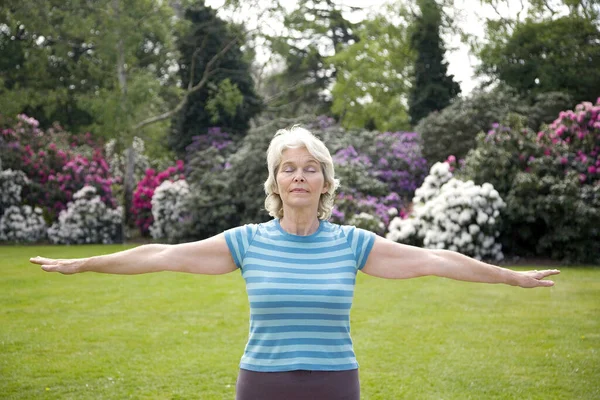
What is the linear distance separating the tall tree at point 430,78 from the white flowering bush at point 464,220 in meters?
10.8

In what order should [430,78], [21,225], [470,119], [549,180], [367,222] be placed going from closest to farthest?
[549,180] → [367,222] → [470,119] → [21,225] → [430,78]

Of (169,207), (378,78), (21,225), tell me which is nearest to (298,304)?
(169,207)

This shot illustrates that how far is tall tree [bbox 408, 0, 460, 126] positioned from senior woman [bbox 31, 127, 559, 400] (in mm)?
21715

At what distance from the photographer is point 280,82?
36.5 metres

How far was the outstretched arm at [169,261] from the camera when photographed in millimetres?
2896

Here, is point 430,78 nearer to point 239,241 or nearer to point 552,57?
point 552,57

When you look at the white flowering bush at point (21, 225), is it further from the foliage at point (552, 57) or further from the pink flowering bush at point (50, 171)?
the foliage at point (552, 57)

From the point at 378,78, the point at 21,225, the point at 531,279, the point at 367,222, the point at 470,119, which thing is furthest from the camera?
the point at 378,78

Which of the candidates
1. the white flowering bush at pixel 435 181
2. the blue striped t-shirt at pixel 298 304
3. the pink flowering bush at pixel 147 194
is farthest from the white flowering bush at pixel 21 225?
the blue striped t-shirt at pixel 298 304

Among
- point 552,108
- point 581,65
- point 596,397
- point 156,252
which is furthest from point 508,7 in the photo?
point 156,252

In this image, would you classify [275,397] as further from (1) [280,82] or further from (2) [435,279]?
(1) [280,82]

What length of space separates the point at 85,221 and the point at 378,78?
15.6 m

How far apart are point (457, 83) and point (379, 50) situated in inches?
256

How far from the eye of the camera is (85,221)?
1886 cm
